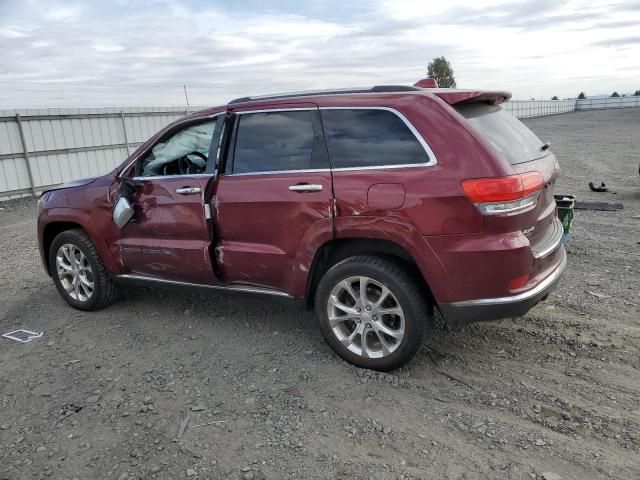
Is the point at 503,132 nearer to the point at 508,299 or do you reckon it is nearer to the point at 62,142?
the point at 508,299

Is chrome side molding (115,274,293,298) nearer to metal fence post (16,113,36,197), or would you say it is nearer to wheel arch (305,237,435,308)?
wheel arch (305,237,435,308)

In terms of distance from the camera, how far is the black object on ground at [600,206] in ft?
26.7

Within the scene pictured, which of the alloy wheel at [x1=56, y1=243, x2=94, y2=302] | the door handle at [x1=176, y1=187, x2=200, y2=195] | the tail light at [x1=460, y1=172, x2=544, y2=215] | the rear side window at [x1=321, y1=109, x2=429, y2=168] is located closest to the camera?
the tail light at [x1=460, y1=172, x2=544, y2=215]

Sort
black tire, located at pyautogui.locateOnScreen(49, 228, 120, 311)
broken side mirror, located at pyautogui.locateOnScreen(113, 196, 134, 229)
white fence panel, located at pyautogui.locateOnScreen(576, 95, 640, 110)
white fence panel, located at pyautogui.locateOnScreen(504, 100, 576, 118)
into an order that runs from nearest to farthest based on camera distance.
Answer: broken side mirror, located at pyautogui.locateOnScreen(113, 196, 134, 229) → black tire, located at pyautogui.locateOnScreen(49, 228, 120, 311) → white fence panel, located at pyautogui.locateOnScreen(504, 100, 576, 118) → white fence panel, located at pyautogui.locateOnScreen(576, 95, 640, 110)

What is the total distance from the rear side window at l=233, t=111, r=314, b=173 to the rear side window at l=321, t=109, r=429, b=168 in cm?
19

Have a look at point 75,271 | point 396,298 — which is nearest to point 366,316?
point 396,298

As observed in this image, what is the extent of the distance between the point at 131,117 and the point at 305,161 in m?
13.5

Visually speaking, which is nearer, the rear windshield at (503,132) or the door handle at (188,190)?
the rear windshield at (503,132)

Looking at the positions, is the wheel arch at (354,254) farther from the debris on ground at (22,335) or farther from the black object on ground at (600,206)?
the black object on ground at (600,206)

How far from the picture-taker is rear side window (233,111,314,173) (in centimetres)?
373

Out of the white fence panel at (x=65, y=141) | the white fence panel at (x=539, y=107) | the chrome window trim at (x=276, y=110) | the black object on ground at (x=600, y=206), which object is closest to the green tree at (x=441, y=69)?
the white fence panel at (x=539, y=107)

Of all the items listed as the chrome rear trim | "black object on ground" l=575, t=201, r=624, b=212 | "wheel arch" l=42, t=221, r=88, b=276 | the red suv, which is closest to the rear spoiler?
the red suv

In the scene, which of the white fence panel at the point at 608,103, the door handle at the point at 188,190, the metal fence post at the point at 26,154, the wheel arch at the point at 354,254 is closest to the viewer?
the wheel arch at the point at 354,254

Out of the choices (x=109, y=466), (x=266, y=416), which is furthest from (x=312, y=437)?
(x=109, y=466)
